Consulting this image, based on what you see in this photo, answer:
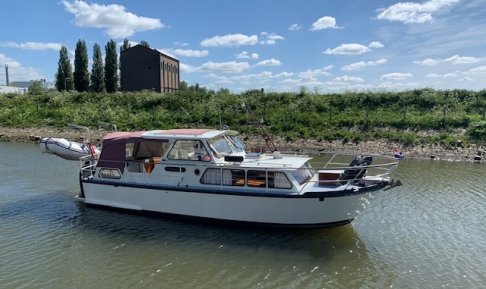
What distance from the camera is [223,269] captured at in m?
9.75

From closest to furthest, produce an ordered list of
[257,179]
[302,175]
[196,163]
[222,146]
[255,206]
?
[255,206]
[257,179]
[302,175]
[196,163]
[222,146]

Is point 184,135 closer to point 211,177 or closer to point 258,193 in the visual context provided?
point 211,177

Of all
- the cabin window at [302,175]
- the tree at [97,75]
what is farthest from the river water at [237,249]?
the tree at [97,75]

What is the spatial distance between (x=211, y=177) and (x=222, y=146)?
1.49 m

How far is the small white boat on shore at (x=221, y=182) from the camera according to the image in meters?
11.7

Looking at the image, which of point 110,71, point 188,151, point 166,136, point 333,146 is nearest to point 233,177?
point 188,151

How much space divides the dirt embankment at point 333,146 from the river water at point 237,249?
37.7ft

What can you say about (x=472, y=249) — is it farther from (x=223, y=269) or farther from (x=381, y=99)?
(x=381, y=99)

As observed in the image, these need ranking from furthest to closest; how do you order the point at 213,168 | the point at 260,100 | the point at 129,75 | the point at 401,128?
1. the point at 129,75
2. the point at 260,100
3. the point at 401,128
4. the point at 213,168

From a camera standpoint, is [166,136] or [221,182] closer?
[221,182]

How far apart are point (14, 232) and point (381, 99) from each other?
34.2 meters

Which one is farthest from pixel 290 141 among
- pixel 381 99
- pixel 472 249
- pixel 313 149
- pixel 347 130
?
pixel 472 249

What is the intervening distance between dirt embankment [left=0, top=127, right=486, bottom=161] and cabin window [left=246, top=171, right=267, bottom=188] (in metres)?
16.1

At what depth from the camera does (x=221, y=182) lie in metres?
12.4
